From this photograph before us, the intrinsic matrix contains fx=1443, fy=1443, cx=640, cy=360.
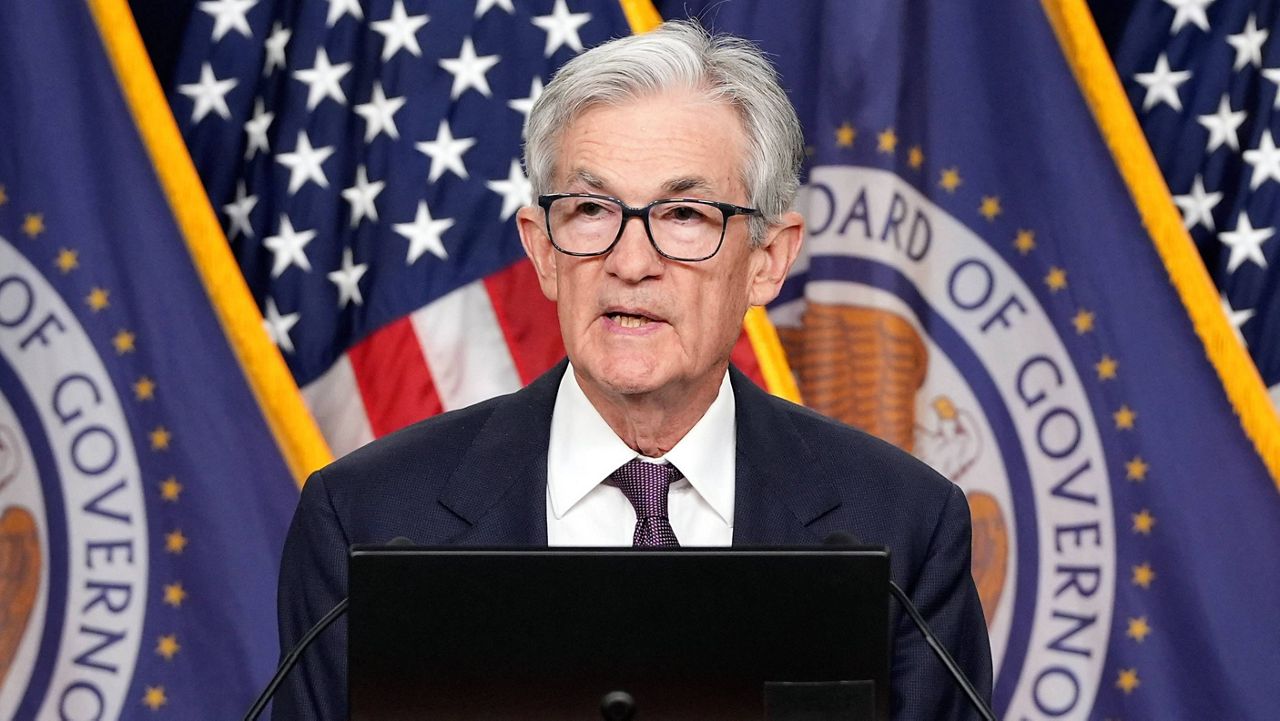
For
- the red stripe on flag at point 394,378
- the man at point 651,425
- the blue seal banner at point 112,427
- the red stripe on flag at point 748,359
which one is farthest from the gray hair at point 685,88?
the blue seal banner at point 112,427

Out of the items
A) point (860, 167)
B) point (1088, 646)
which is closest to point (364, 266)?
point (860, 167)

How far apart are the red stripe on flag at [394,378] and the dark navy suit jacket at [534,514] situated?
114cm

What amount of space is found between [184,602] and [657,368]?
5.23 ft

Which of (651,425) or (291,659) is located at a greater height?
(651,425)

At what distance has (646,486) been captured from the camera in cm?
161

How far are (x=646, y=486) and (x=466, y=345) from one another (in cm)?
129

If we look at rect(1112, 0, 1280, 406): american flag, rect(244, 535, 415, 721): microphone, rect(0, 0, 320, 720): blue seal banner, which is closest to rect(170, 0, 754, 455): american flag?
rect(0, 0, 320, 720): blue seal banner

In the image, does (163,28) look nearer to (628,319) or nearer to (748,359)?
(748,359)

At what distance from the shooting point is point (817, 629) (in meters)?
1.06

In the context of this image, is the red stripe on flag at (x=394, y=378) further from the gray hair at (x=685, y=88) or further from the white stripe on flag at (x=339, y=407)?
the gray hair at (x=685, y=88)

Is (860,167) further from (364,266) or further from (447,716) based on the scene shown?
(447,716)

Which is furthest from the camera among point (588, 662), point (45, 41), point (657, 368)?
point (45, 41)

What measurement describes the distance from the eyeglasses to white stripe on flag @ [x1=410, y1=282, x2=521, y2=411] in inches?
51.0

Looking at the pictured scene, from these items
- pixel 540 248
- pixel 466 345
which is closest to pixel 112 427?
pixel 466 345
